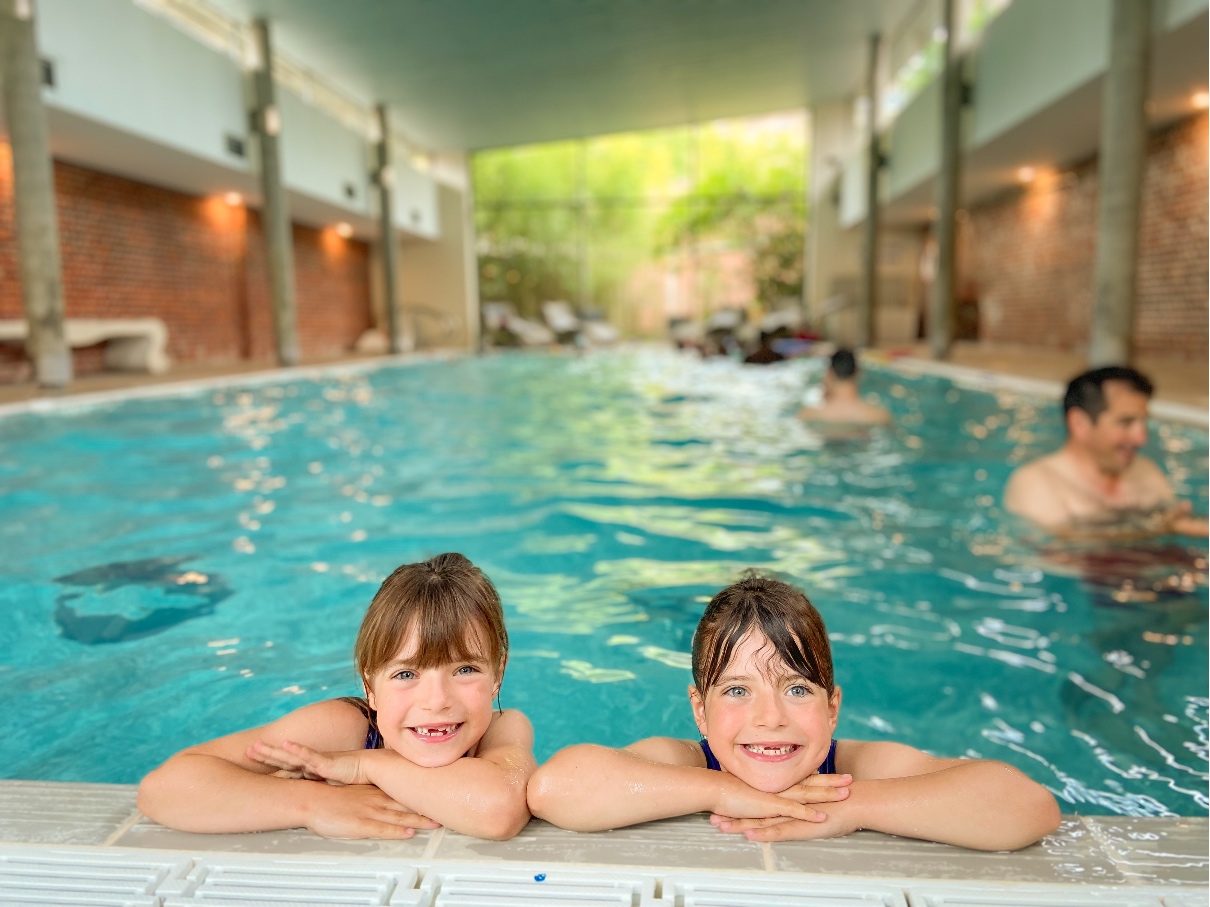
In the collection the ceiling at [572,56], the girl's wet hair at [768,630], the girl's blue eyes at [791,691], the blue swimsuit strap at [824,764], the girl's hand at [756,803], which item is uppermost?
the ceiling at [572,56]

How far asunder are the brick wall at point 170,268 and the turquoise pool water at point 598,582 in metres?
5.31

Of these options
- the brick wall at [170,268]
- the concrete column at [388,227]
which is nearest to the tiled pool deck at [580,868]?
the brick wall at [170,268]

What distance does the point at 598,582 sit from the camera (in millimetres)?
3271

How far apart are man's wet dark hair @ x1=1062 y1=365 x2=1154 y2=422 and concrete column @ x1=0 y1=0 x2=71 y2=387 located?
805 cm

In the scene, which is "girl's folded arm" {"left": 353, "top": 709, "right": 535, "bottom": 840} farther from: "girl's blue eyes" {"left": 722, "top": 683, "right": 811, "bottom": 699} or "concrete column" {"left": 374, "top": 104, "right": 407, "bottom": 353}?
"concrete column" {"left": 374, "top": 104, "right": 407, "bottom": 353}

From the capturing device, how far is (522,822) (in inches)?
52.2

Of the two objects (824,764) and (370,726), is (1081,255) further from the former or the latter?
(370,726)

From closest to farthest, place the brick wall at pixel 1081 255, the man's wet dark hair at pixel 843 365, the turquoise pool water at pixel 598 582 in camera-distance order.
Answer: the turquoise pool water at pixel 598 582 → the man's wet dark hair at pixel 843 365 → the brick wall at pixel 1081 255

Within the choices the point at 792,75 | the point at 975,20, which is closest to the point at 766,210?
the point at 792,75

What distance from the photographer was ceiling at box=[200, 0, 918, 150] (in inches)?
482

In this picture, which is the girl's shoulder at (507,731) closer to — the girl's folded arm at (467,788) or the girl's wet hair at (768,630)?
the girl's folded arm at (467,788)

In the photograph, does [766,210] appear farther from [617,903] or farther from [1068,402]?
[617,903]

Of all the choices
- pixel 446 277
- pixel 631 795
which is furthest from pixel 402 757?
pixel 446 277

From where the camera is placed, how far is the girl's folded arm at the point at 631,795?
1.31 meters
